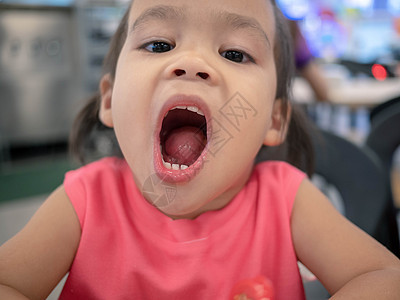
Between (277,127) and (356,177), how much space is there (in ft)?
1.03

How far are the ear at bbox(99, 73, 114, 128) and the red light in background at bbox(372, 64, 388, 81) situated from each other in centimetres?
199

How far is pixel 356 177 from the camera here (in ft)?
2.92

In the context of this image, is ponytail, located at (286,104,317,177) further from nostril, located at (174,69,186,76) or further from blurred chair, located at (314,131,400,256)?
nostril, located at (174,69,186,76)

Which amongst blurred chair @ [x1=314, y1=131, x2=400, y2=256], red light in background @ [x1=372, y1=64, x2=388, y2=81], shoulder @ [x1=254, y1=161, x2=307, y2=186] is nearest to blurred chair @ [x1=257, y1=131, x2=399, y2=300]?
blurred chair @ [x1=314, y1=131, x2=400, y2=256]

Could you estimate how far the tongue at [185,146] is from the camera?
55 centimetres

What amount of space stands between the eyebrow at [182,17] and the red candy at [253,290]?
380mm

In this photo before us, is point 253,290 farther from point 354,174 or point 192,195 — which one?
point 354,174

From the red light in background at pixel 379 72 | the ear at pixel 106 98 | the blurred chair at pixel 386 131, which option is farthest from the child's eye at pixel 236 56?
the red light in background at pixel 379 72

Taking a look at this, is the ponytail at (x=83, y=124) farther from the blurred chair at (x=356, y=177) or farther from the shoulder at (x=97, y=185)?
the blurred chair at (x=356, y=177)

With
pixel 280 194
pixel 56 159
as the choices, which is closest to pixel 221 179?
pixel 280 194

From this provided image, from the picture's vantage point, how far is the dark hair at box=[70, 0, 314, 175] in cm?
68

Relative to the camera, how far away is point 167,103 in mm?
488

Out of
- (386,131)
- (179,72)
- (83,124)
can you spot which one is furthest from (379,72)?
(179,72)

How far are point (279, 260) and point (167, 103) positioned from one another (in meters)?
0.33
